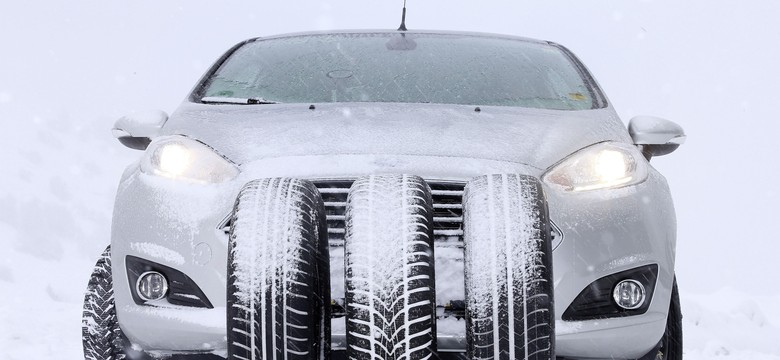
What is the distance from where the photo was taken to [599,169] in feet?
9.83

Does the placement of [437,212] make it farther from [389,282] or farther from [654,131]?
[654,131]

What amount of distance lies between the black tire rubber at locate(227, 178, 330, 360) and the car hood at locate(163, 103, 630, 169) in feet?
1.38

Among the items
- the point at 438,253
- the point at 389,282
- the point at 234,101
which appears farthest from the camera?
the point at 234,101

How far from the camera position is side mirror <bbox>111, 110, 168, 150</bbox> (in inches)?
142

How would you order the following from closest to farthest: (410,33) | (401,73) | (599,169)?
(599,169) → (401,73) → (410,33)

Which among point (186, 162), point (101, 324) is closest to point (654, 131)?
point (186, 162)

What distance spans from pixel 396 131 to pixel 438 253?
1.65 feet

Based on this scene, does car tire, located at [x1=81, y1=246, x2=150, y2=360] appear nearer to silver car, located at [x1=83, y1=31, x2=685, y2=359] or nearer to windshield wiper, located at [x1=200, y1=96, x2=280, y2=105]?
silver car, located at [x1=83, y1=31, x2=685, y2=359]

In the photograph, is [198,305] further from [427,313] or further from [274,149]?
[427,313]

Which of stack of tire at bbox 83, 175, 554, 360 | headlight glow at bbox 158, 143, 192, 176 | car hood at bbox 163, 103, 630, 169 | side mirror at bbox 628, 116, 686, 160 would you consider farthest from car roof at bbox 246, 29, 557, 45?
stack of tire at bbox 83, 175, 554, 360

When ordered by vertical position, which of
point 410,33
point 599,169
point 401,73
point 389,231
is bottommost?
point 389,231

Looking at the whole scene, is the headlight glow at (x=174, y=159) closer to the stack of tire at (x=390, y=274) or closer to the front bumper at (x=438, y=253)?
the front bumper at (x=438, y=253)

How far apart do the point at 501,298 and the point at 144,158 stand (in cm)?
135

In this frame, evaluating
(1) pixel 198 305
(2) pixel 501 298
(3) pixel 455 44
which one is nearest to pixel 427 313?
(2) pixel 501 298
